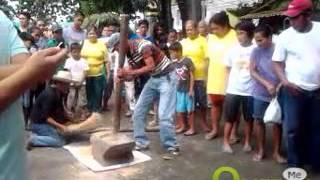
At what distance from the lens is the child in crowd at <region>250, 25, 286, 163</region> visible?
503cm

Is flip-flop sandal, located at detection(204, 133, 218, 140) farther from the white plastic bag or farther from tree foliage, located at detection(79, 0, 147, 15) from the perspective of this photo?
tree foliage, located at detection(79, 0, 147, 15)

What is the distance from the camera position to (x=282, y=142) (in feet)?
17.7

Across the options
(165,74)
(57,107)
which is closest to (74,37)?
(57,107)

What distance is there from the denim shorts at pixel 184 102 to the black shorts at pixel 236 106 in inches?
33.3

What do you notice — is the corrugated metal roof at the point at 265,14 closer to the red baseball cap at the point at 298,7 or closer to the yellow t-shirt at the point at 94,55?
the yellow t-shirt at the point at 94,55

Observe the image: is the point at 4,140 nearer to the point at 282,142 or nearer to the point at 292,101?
the point at 292,101

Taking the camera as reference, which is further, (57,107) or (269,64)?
(57,107)

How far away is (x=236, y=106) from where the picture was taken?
549 cm

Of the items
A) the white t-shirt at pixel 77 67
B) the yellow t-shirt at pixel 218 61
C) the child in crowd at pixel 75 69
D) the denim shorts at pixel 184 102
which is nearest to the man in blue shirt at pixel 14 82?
the yellow t-shirt at pixel 218 61

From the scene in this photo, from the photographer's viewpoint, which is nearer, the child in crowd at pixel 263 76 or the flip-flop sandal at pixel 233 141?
the child in crowd at pixel 263 76

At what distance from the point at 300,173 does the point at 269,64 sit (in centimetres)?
121

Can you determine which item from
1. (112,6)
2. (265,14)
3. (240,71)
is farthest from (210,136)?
(112,6)

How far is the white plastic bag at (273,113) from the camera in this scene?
4762mm

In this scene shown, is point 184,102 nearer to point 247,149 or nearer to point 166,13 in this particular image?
point 247,149
